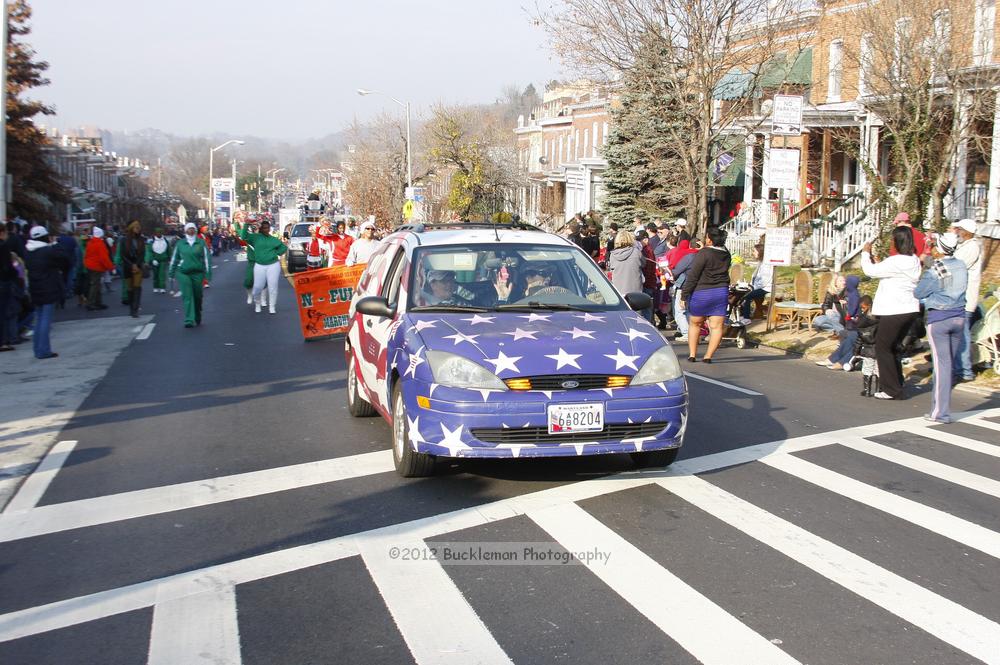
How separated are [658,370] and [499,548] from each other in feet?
6.16

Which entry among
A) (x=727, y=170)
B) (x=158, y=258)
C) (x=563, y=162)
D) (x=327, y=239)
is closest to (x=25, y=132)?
(x=158, y=258)

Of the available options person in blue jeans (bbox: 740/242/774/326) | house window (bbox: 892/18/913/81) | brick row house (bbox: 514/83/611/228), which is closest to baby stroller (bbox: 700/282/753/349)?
person in blue jeans (bbox: 740/242/774/326)

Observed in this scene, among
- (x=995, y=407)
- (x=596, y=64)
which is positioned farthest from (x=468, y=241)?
(x=596, y=64)

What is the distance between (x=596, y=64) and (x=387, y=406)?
1584 centimetres

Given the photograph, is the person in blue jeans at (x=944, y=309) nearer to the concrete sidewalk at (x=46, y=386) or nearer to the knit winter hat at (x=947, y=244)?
the knit winter hat at (x=947, y=244)

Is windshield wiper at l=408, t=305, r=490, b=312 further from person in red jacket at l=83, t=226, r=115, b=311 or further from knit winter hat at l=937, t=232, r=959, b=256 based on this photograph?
person in red jacket at l=83, t=226, r=115, b=311

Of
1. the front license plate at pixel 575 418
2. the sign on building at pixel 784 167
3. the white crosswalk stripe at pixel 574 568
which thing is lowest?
the white crosswalk stripe at pixel 574 568

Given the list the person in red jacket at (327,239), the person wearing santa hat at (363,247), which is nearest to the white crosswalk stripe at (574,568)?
the person wearing santa hat at (363,247)

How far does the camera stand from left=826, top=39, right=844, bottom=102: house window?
994 inches

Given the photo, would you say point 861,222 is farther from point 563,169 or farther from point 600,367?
point 563,169

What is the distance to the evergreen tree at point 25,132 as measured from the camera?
3241 centimetres

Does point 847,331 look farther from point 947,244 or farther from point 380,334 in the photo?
point 380,334

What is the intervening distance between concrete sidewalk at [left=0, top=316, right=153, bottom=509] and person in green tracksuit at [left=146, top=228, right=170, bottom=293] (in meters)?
6.71

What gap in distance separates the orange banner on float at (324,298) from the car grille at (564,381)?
9958mm
